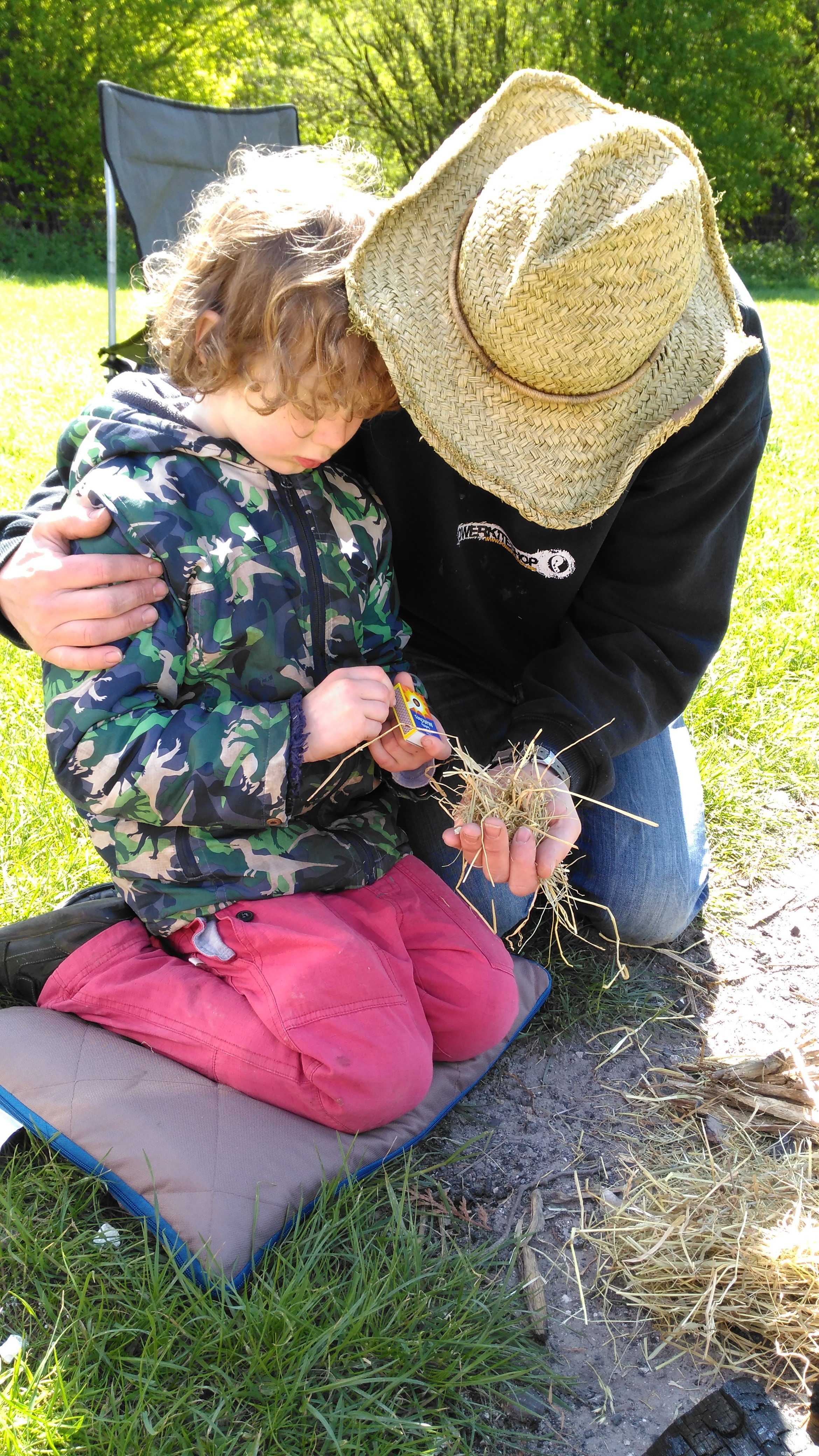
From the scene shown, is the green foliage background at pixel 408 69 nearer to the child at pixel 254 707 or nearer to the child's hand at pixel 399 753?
the child at pixel 254 707

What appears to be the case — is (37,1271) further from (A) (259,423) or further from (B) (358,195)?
(B) (358,195)

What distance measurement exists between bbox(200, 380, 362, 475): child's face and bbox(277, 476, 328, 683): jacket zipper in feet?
0.21

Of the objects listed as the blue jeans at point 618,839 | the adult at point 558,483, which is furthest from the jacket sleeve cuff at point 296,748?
the blue jeans at point 618,839

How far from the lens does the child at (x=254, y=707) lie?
5.60ft

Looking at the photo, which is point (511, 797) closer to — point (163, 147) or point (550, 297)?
point (550, 297)

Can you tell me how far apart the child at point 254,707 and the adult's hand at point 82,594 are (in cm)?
3

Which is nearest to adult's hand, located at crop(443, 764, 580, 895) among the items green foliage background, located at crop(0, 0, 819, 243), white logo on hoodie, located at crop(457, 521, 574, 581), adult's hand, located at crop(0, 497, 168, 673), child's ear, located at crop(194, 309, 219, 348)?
white logo on hoodie, located at crop(457, 521, 574, 581)

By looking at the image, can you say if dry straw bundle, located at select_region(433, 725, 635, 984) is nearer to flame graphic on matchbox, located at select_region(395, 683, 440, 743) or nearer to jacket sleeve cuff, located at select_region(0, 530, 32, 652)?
flame graphic on matchbox, located at select_region(395, 683, 440, 743)

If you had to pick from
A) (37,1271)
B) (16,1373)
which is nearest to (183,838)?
(37,1271)

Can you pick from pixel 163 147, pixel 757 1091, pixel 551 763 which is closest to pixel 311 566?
pixel 551 763

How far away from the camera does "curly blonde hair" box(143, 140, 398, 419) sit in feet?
5.41

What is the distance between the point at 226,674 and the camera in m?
1.88

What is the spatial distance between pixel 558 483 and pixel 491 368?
0.67ft

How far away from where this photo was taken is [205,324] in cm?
175
